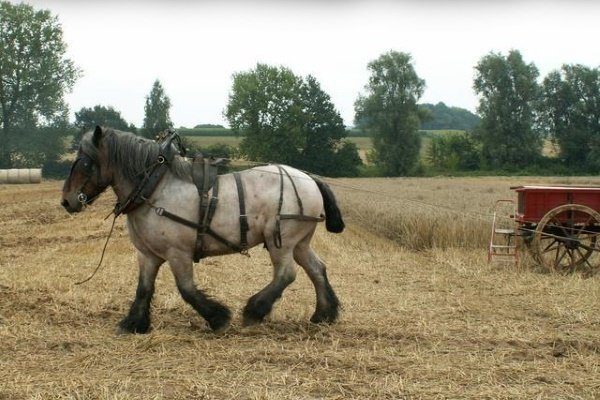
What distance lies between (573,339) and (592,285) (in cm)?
350

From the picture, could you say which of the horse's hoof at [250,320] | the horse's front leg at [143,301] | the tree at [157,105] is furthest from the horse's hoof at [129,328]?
the tree at [157,105]

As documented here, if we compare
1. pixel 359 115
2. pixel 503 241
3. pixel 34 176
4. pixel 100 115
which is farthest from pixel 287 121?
pixel 503 241

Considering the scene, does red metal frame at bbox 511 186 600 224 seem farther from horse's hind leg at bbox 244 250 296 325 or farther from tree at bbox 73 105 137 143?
tree at bbox 73 105 137 143

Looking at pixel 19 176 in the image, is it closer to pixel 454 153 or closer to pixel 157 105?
pixel 157 105

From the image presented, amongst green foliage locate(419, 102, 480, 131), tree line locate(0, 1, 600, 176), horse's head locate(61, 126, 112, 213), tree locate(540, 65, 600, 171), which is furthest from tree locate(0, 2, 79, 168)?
green foliage locate(419, 102, 480, 131)

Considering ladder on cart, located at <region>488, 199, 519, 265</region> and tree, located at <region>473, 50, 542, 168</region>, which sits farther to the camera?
tree, located at <region>473, 50, 542, 168</region>

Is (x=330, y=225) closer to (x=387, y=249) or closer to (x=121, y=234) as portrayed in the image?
(x=387, y=249)

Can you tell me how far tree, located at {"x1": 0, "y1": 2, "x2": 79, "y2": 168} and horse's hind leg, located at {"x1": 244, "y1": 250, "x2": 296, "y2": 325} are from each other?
182 feet

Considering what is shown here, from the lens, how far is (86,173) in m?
7.52

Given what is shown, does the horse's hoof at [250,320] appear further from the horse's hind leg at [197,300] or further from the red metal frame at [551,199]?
the red metal frame at [551,199]

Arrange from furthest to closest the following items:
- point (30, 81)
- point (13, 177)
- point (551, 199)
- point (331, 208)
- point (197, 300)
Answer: point (30, 81) < point (13, 177) < point (551, 199) < point (331, 208) < point (197, 300)

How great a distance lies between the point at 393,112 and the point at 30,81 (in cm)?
3233

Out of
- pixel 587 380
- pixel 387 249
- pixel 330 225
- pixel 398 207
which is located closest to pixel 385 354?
pixel 587 380

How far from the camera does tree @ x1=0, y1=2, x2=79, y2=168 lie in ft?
195
